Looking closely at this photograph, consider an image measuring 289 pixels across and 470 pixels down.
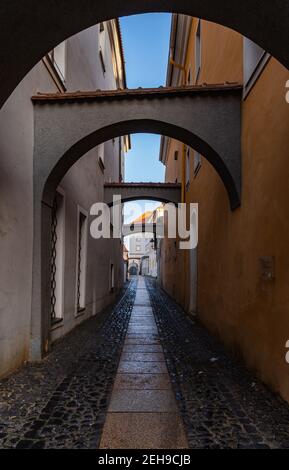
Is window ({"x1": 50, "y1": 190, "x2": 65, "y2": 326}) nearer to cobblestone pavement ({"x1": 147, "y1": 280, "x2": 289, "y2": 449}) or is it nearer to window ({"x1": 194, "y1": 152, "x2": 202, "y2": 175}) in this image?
cobblestone pavement ({"x1": 147, "y1": 280, "x2": 289, "y2": 449})

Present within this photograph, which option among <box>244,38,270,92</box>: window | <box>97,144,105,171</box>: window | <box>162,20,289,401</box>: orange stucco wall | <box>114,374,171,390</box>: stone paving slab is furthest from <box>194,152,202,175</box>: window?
<box>114,374,171,390</box>: stone paving slab

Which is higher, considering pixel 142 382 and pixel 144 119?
pixel 144 119

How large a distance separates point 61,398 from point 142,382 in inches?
38.3

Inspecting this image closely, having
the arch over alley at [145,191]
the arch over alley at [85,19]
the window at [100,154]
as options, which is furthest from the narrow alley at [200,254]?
the arch over alley at [145,191]

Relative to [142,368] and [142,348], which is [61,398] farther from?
[142,348]

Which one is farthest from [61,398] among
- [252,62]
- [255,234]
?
[252,62]

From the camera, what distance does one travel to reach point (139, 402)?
3553 millimetres

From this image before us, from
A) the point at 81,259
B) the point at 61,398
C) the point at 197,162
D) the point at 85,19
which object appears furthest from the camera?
the point at 197,162

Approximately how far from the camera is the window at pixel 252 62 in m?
4.29

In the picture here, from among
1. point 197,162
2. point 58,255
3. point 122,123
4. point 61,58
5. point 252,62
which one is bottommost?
point 58,255

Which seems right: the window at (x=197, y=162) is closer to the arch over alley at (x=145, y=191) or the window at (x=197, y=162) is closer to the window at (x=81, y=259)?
the arch over alley at (x=145, y=191)

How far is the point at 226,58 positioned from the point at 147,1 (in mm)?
3888
